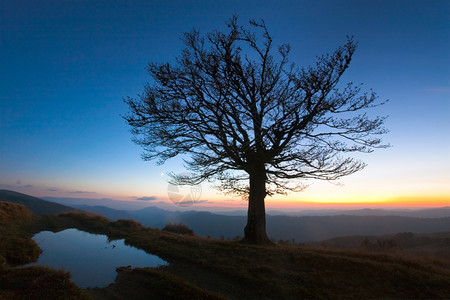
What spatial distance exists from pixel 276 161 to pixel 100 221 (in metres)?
13.8

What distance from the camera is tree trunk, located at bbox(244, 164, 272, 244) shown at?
12.5 m

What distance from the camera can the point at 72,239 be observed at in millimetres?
11766

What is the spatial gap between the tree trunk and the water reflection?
5.18 metres

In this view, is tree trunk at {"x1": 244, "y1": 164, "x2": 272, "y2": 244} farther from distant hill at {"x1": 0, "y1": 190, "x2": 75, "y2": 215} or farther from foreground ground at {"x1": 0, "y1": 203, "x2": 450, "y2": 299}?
distant hill at {"x1": 0, "y1": 190, "x2": 75, "y2": 215}

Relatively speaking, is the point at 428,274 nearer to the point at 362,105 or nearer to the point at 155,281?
the point at 362,105

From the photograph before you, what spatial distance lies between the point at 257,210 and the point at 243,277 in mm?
5930

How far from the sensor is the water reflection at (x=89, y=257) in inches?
278

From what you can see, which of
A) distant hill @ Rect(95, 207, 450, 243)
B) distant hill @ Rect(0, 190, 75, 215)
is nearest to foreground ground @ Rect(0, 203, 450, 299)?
distant hill @ Rect(0, 190, 75, 215)

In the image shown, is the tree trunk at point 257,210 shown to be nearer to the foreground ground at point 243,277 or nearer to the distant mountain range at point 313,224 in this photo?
the foreground ground at point 243,277

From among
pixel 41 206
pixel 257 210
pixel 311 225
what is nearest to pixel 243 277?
pixel 257 210

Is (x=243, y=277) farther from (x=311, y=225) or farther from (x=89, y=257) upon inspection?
(x=311, y=225)

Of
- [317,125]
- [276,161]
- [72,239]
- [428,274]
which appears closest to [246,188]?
Answer: [276,161]

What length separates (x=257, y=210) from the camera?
12680 millimetres

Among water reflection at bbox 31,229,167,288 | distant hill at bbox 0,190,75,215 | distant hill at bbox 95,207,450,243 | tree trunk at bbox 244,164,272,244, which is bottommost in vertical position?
distant hill at bbox 95,207,450,243
